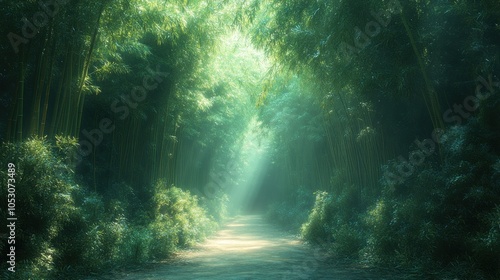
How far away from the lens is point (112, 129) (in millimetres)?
8383

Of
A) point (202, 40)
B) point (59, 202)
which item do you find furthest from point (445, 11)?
point (59, 202)

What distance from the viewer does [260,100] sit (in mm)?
8727

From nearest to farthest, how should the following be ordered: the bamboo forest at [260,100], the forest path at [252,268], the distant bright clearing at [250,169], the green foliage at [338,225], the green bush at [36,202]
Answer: the green bush at [36,202] → the bamboo forest at [260,100] → the forest path at [252,268] → the green foliage at [338,225] → the distant bright clearing at [250,169]

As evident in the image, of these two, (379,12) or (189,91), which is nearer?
(379,12)

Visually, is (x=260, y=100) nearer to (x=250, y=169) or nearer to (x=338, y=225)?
(x=338, y=225)

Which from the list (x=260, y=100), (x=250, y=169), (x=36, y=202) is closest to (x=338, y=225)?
(x=260, y=100)

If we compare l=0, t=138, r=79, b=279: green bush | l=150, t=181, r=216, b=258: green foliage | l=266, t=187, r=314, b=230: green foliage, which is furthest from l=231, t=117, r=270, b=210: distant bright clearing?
l=0, t=138, r=79, b=279: green bush

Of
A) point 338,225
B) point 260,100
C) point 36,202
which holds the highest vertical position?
point 260,100

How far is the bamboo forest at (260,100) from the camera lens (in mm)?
4738

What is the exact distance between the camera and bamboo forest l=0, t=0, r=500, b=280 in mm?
4738

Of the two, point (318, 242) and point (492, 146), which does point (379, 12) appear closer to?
point (492, 146)

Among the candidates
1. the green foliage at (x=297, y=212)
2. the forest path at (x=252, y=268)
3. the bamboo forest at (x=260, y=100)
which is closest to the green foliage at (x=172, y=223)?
the bamboo forest at (x=260, y=100)

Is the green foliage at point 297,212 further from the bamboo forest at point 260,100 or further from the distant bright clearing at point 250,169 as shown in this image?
the distant bright clearing at point 250,169

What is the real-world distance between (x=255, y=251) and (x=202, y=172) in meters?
8.79
